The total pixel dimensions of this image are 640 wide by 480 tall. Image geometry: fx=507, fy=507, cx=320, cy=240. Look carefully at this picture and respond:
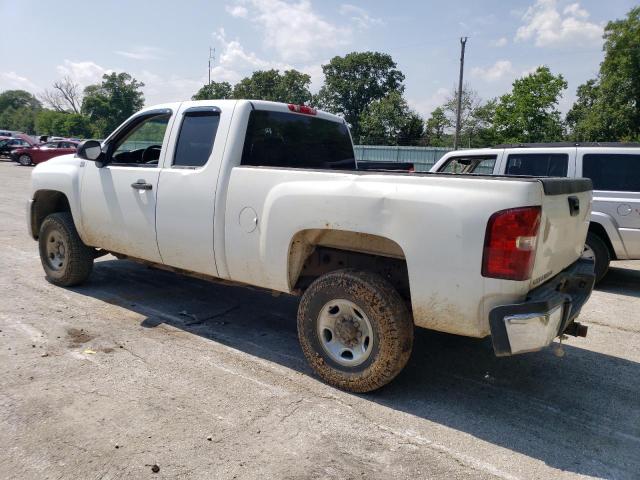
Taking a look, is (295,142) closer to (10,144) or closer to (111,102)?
(10,144)

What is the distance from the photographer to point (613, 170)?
680cm

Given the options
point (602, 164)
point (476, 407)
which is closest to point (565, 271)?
point (476, 407)

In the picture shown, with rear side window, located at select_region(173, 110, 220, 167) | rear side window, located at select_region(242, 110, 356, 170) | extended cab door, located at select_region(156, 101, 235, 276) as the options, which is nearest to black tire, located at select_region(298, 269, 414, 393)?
extended cab door, located at select_region(156, 101, 235, 276)

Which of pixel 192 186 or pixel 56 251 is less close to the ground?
pixel 192 186

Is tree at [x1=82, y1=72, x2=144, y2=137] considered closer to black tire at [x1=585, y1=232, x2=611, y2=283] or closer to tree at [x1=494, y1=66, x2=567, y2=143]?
tree at [x1=494, y1=66, x2=567, y2=143]

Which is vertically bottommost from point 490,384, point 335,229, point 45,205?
point 490,384

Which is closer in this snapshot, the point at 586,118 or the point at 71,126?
the point at 586,118

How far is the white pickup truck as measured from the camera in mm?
2934

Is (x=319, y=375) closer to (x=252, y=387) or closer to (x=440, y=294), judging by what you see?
(x=252, y=387)

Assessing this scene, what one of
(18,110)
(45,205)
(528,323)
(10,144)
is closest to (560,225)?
(528,323)

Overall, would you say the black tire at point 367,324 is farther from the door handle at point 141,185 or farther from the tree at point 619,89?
the tree at point 619,89

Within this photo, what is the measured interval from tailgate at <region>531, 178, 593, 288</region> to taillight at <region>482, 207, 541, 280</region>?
12 cm

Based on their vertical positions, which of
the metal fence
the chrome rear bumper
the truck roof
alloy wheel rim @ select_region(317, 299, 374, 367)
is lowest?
alloy wheel rim @ select_region(317, 299, 374, 367)

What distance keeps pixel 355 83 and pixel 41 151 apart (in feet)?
183
